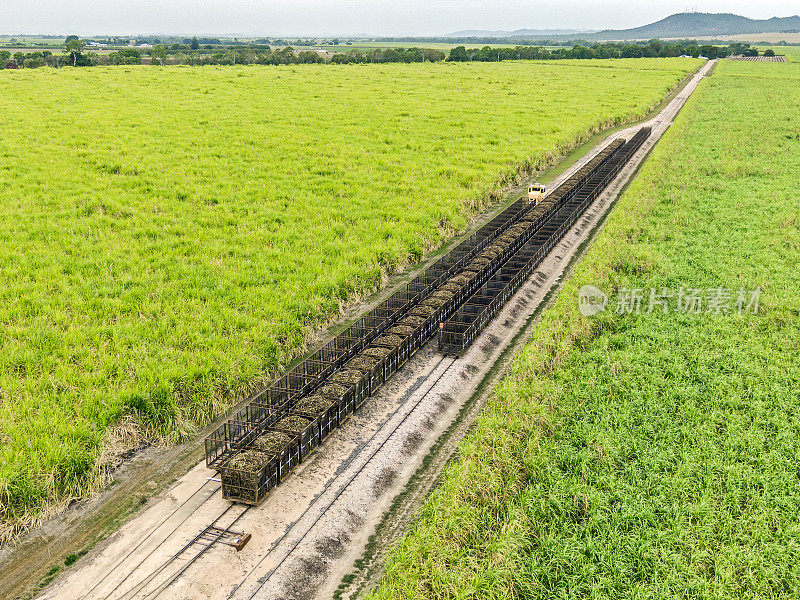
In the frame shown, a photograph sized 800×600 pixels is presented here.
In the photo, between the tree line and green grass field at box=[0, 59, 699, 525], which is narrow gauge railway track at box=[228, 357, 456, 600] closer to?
green grass field at box=[0, 59, 699, 525]

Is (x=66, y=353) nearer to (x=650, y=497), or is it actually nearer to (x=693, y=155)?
(x=650, y=497)

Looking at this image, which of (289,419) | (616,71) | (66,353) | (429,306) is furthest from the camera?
(616,71)

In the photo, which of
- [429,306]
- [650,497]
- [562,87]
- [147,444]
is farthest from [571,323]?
[562,87]

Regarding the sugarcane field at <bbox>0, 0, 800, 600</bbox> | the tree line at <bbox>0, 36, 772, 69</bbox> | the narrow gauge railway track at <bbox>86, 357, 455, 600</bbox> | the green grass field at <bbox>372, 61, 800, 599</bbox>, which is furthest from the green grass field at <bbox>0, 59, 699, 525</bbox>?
the tree line at <bbox>0, 36, 772, 69</bbox>

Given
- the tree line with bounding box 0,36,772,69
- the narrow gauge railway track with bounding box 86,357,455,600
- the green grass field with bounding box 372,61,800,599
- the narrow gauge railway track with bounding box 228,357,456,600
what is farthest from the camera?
the tree line with bounding box 0,36,772,69

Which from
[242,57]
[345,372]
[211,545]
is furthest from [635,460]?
[242,57]

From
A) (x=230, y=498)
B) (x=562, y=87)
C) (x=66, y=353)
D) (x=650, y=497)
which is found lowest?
(x=230, y=498)

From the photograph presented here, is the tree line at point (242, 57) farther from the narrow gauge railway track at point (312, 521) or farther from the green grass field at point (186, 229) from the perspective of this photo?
the narrow gauge railway track at point (312, 521)
